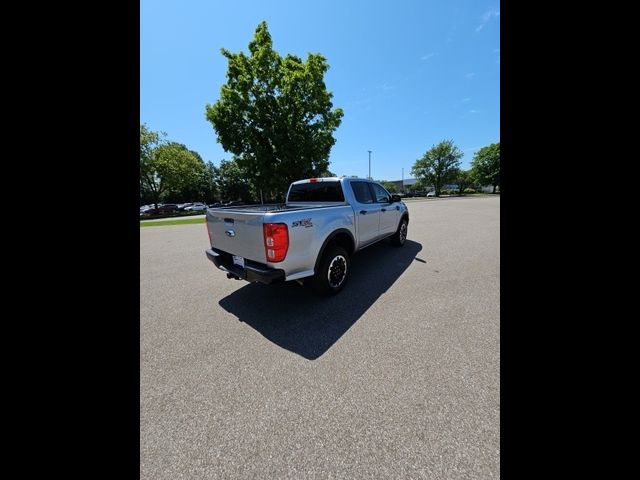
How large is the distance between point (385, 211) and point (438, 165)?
217 feet

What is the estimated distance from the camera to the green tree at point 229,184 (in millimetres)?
50219

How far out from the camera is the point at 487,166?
60188 mm

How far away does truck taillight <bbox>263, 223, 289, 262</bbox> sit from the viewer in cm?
289

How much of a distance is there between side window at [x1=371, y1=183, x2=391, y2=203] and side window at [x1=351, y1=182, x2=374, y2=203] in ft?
1.02

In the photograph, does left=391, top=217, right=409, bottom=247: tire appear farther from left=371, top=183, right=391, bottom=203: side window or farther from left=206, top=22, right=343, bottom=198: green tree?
left=206, top=22, right=343, bottom=198: green tree

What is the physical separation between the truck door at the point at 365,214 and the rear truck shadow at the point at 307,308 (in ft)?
2.54

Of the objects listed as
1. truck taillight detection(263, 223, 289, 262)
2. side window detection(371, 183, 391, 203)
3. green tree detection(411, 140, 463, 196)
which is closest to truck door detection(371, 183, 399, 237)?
side window detection(371, 183, 391, 203)

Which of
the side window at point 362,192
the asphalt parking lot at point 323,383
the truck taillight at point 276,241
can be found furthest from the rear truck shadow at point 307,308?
the side window at point 362,192
